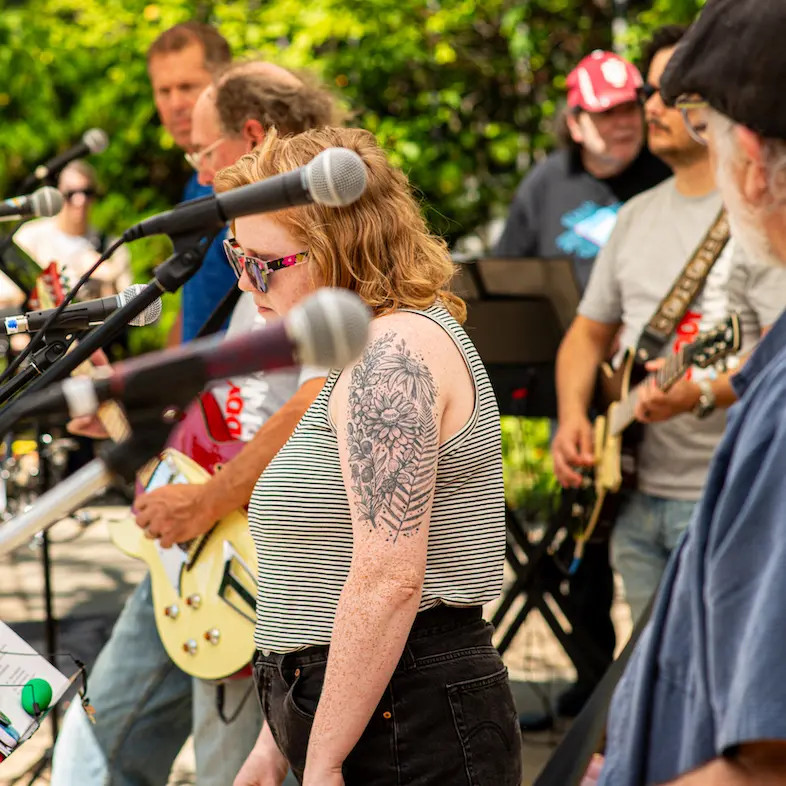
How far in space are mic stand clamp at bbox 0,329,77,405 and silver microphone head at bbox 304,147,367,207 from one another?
44 centimetres

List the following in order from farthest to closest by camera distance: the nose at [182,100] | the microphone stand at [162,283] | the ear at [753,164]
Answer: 1. the nose at [182,100]
2. the microphone stand at [162,283]
3. the ear at [753,164]

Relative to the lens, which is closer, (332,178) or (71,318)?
(332,178)

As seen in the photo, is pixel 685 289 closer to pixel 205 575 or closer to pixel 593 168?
pixel 593 168

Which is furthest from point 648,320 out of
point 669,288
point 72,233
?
point 72,233

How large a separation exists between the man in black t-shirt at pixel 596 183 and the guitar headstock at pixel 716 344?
1.13 meters

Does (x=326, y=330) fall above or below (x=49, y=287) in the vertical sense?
above

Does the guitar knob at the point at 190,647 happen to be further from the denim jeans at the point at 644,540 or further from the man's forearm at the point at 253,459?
the denim jeans at the point at 644,540

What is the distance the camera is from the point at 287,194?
51.5 inches

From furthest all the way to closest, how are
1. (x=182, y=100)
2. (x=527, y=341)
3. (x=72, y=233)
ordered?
1. (x=72, y=233)
2. (x=527, y=341)
3. (x=182, y=100)

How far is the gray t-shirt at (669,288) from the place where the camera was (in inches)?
123

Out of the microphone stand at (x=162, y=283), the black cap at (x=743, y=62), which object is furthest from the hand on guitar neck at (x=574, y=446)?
the black cap at (x=743, y=62)

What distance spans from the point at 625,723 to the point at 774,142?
0.61 m

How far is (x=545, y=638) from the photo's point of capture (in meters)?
5.38

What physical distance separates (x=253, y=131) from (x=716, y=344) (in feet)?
4.15
